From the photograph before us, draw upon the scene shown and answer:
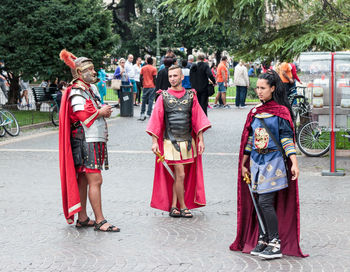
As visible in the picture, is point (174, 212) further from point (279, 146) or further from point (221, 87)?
point (221, 87)

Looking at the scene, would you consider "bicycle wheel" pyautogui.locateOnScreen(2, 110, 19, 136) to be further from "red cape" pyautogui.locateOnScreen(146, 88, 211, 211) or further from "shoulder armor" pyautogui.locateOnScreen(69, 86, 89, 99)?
"shoulder armor" pyautogui.locateOnScreen(69, 86, 89, 99)

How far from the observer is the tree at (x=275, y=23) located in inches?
473

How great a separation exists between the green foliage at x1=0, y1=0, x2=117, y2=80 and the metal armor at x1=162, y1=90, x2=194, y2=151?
11.8 m

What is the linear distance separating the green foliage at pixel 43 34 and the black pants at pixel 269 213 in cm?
1381

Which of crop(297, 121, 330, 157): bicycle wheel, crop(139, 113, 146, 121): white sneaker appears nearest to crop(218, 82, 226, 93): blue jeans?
crop(139, 113, 146, 121): white sneaker

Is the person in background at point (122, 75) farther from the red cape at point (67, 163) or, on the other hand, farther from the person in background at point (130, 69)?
the red cape at point (67, 163)

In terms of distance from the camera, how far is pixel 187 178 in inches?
299

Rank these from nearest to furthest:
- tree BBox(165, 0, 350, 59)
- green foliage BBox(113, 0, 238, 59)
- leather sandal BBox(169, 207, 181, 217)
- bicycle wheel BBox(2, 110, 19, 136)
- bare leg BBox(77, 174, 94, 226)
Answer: bare leg BBox(77, 174, 94, 226)
leather sandal BBox(169, 207, 181, 217)
tree BBox(165, 0, 350, 59)
bicycle wheel BBox(2, 110, 19, 136)
green foliage BBox(113, 0, 238, 59)

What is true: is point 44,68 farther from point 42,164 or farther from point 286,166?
point 286,166

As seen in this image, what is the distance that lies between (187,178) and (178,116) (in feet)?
2.55

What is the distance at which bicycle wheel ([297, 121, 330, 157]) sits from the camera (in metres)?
11.8

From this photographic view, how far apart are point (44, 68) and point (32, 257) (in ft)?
44.3

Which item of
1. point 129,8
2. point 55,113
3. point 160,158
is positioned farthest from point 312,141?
point 129,8

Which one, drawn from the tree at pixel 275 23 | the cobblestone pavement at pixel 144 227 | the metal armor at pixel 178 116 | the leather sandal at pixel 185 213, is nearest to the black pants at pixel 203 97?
the tree at pixel 275 23
